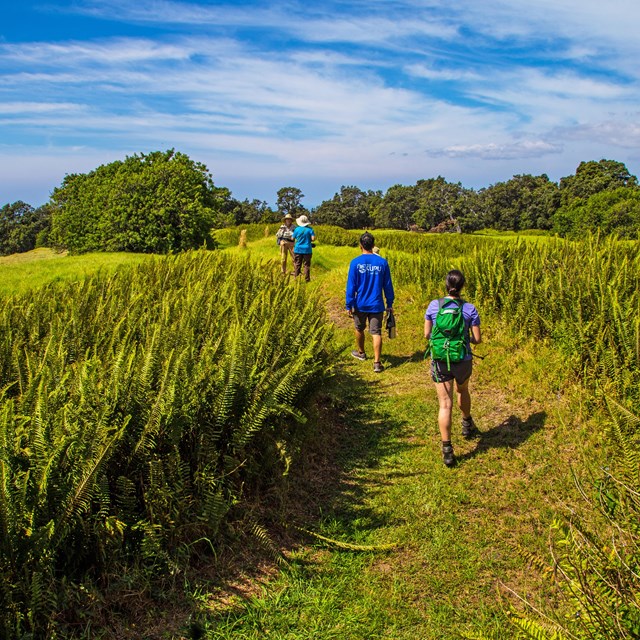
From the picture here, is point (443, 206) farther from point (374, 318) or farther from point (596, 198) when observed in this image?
point (374, 318)

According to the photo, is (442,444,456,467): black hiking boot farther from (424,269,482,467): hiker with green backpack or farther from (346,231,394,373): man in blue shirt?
(346,231,394,373): man in blue shirt

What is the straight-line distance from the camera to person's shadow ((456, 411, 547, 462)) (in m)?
6.23

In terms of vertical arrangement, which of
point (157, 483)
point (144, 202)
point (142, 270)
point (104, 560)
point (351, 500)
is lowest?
point (351, 500)

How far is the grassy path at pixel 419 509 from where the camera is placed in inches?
145

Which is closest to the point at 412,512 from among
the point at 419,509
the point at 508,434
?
the point at 419,509

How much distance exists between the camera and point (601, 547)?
263 centimetres

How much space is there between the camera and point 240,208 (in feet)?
258

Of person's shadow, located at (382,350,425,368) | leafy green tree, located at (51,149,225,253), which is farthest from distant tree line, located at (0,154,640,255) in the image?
person's shadow, located at (382,350,425,368)

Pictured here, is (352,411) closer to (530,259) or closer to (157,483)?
(157,483)

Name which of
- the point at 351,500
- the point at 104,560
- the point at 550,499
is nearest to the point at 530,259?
the point at 550,499

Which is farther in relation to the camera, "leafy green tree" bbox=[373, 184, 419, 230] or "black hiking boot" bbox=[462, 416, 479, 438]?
"leafy green tree" bbox=[373, 184, 419, 230]

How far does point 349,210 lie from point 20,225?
5339 cm

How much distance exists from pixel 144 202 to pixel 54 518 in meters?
20.6

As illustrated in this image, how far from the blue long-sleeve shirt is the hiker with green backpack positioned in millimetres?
2704
